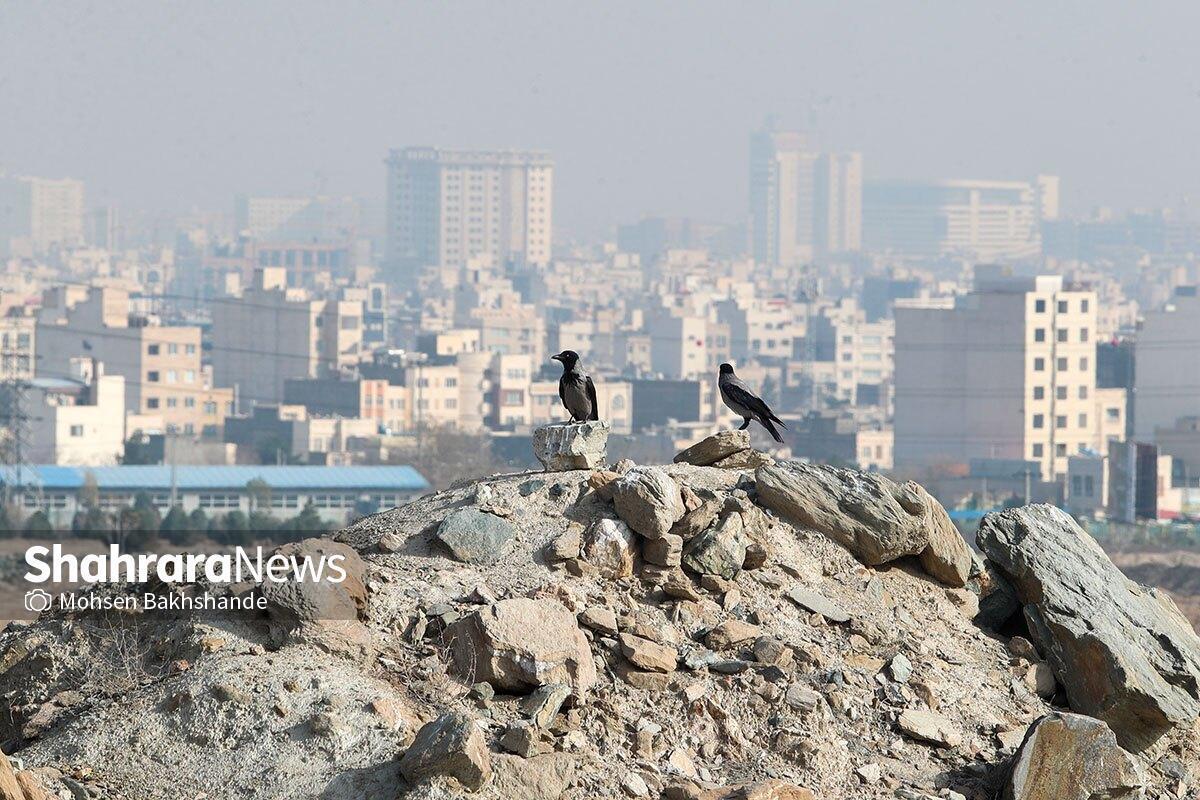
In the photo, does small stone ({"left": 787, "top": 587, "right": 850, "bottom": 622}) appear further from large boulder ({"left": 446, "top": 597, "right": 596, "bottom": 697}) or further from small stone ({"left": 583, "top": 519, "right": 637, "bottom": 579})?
large boulder ({"left": 446, "top": 597, "right": 596, "bottom": 697})

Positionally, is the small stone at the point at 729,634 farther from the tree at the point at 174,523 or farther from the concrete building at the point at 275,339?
the concrete building at the point at 275,339

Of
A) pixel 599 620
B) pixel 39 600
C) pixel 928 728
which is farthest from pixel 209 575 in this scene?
pixel 39 600

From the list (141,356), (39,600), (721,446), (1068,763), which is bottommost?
(141,356)

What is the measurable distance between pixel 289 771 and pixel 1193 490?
52150mm

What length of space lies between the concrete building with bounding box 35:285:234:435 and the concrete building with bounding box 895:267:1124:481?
97.2ft

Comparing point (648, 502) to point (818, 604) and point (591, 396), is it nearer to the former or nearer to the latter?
point (818, 604)

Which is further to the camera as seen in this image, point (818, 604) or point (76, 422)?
point (76, 422)

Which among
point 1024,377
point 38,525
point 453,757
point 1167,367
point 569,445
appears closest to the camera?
point 453,757

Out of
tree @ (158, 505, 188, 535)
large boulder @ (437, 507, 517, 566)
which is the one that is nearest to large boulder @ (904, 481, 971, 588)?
large boulder @ (437, 507, 517, 566)

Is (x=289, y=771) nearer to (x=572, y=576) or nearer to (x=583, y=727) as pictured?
(x=583, y=727)

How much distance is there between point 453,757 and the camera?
263 inches

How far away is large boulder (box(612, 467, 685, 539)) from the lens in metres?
8.30

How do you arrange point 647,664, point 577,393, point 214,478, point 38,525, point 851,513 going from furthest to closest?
point 214,478
point 38,525
point 577,393
point 851,513
point 647,664

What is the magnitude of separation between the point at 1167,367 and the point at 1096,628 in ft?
256
